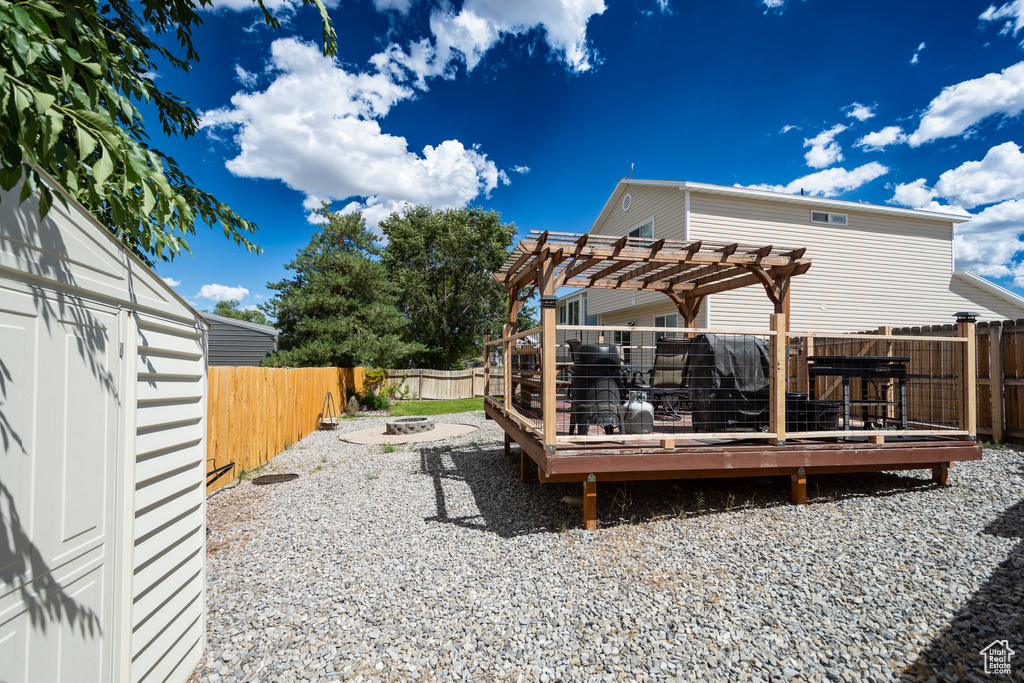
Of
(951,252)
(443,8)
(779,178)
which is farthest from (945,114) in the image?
(443,8)

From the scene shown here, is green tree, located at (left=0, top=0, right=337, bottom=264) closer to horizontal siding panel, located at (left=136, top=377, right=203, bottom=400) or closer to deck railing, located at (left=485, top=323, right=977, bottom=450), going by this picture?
horizontal siding panel, located at (left=136, top=377, right=203, bottom=400)

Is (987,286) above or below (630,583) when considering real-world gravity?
above

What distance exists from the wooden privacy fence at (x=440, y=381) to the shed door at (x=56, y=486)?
15.6 metres

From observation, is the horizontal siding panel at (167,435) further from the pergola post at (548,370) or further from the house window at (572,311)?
the house window at (572,311)

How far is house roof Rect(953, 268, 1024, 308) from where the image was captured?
13250 mm

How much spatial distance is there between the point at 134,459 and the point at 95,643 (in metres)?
0.73

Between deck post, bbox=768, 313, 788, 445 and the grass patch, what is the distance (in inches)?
408

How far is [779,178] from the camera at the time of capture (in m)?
18.0

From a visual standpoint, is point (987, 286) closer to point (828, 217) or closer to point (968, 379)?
point (828, 217)

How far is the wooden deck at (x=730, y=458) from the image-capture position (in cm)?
421

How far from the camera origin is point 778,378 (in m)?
4.69

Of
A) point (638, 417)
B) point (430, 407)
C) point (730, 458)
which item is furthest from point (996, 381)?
point (430, 407)

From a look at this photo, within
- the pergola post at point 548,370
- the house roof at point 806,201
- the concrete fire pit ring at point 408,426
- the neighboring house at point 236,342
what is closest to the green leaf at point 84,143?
the pergola post at point 548,370

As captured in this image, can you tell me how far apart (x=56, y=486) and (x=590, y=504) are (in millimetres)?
A: 3811
